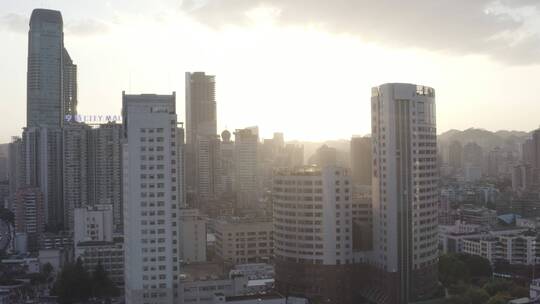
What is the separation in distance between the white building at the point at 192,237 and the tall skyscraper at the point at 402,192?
1683 centimetres

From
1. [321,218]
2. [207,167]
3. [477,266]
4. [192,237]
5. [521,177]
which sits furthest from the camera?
[207,167]

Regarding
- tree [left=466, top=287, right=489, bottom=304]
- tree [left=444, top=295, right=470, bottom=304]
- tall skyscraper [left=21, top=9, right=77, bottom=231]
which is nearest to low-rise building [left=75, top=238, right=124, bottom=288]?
tree [left=444, top=295, right=470, bottom=304]

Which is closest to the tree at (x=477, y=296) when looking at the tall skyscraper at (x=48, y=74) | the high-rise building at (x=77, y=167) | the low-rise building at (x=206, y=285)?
the low-rise building at (x=206, y=285)

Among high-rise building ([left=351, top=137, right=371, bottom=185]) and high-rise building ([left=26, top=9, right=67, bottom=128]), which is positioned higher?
high-rise building ([left=26, top=9, right=67, bottom=128])

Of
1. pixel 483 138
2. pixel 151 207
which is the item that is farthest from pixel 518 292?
pixel 483 138

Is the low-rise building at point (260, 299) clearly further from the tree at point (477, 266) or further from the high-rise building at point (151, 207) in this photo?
the tree at point (477, 266)

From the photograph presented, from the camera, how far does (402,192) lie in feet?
113

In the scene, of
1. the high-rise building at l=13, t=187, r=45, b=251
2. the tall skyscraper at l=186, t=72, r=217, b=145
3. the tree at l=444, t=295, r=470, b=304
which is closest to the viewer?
the tree at l=444, t=295, r=470, b=304

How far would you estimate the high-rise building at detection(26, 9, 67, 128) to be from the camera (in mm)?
95938

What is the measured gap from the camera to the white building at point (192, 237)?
47250 millimetres

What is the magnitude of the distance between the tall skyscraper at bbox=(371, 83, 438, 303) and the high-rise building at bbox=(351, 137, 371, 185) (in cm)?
1535

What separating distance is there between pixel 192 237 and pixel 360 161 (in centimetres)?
1680

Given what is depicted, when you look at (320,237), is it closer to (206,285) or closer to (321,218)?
(321,218)

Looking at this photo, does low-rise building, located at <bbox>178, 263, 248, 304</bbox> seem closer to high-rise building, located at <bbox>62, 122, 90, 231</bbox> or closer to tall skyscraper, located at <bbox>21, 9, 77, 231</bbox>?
high-rise building, located at <bbox>62, 122, 90, 231</bbox>
